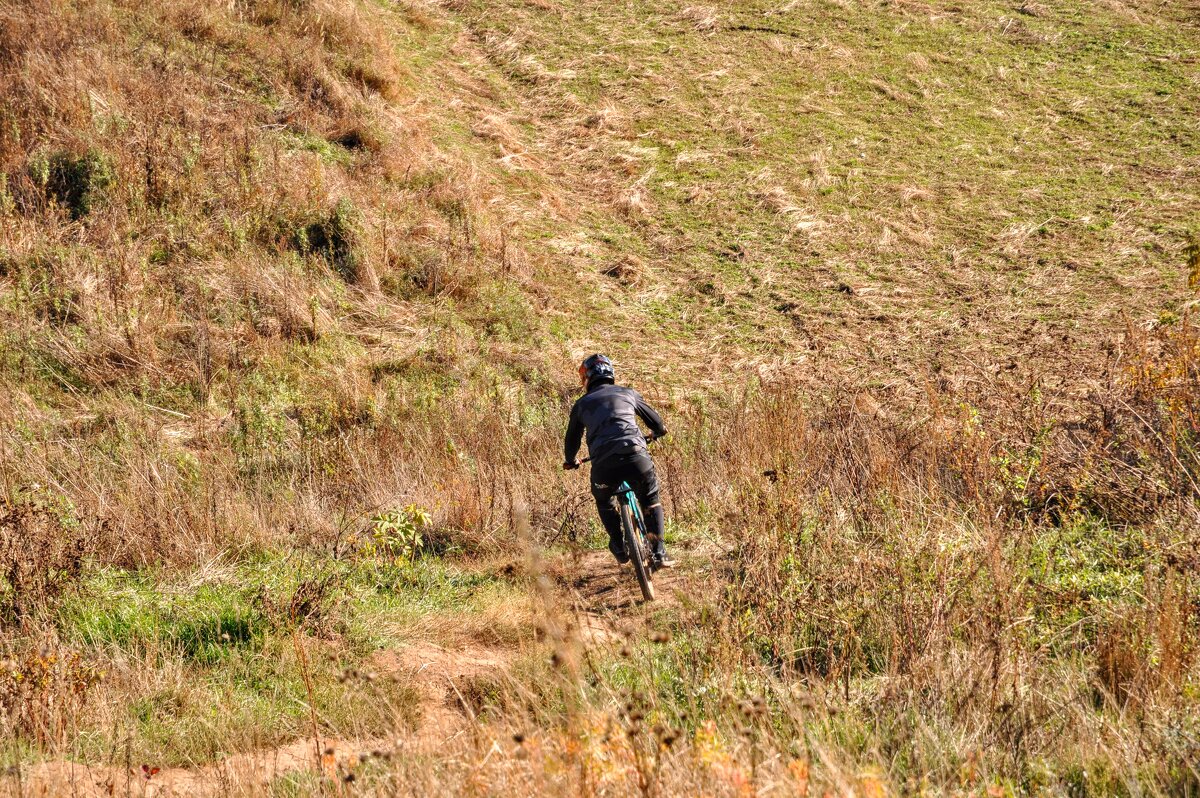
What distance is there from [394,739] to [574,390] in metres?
8.19

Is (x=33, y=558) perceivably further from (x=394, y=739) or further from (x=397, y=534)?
(x=394, y=739)

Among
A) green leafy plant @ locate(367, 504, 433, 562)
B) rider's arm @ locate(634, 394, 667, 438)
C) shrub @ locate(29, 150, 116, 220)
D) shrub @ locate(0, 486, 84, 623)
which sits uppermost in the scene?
shrub @ locate(29, 150, 116, 220)

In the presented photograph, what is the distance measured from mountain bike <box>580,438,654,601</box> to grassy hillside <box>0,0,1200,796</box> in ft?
0.88

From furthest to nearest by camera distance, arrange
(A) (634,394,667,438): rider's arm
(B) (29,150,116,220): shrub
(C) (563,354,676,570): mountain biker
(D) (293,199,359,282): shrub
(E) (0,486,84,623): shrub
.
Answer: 1. (D) (293,199,359,282): shrub
2. (B) (29,150,116,220): shrub
3. (A) (634,394,667,438): rider's arm
4. (C) (563,354,676,570): mountain biker
5. (E) (0,486,84,623): shrub

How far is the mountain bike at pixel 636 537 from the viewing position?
20.7ft

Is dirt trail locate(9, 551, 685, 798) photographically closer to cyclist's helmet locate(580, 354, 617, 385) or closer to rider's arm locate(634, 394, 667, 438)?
rider's arm locate(634, 394, 667, 438)

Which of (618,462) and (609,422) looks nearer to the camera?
(618,462)

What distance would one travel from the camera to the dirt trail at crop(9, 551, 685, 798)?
348cm

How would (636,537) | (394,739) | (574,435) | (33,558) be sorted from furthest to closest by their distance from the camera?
(574,435)
(636,537)
(33,558)
(394,739)

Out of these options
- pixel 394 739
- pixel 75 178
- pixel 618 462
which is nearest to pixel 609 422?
pixel 618 462

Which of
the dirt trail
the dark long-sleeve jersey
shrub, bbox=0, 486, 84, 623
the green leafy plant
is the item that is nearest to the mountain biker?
the dark long-sleeve jersey

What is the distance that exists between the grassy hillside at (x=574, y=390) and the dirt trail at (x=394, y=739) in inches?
1.8

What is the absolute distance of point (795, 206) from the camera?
55.1 ft

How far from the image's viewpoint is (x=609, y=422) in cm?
675
